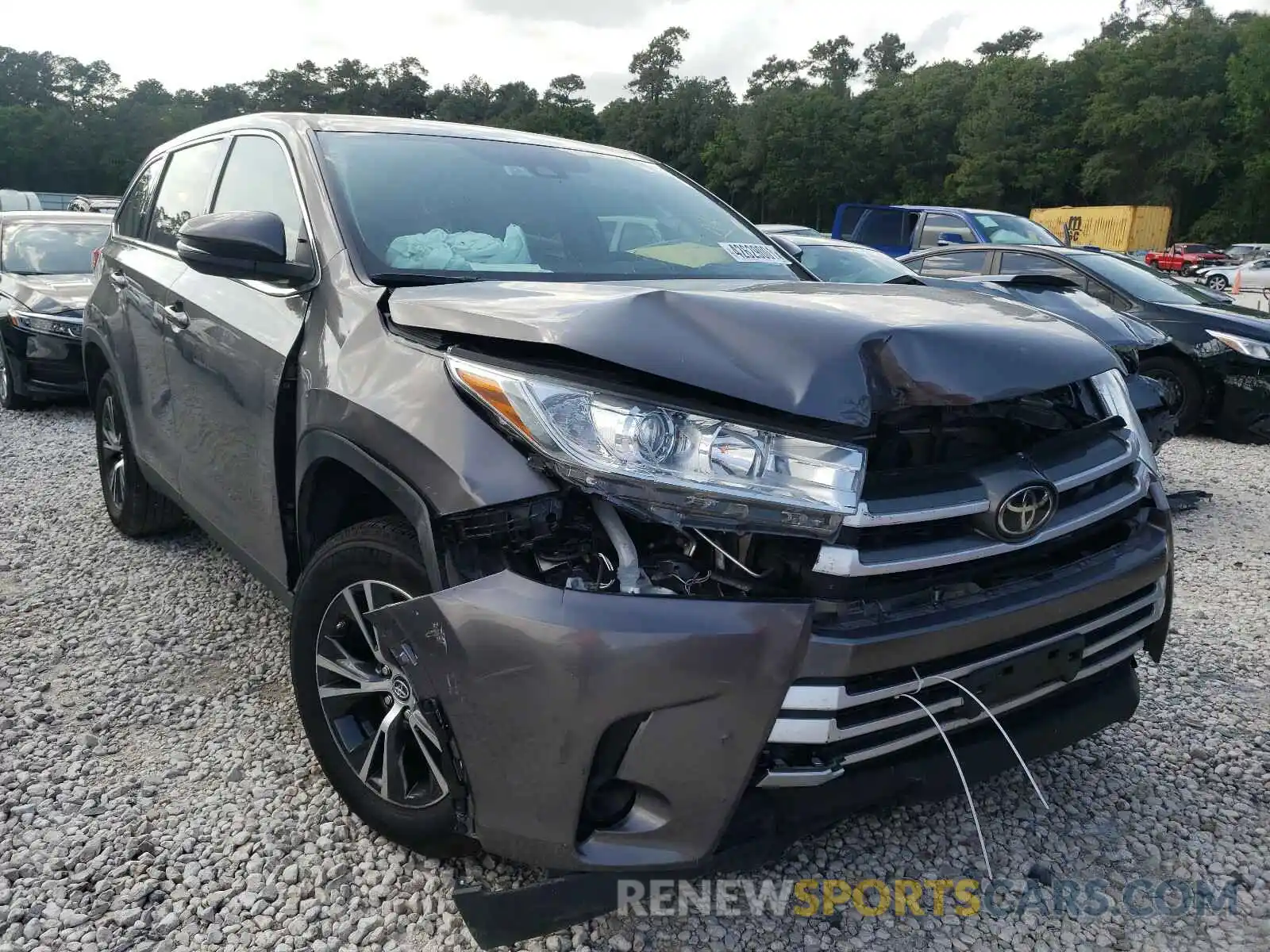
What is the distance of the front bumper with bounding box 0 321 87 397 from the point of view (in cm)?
730

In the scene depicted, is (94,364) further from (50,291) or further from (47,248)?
(47,248)

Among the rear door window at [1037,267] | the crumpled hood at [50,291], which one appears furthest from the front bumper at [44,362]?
the rear door window at [1037,267]

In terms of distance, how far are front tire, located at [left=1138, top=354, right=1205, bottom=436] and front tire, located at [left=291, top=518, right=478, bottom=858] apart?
697 centimetres

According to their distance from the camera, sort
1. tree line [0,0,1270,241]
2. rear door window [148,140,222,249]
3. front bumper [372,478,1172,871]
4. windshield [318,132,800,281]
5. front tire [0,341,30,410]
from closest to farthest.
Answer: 1. front bumper [372,478,1172,871]
2. windshield [318,132,800,281]
3. rear door window [148,140,222,249]
4. front tire [0,341,30,410]
5. tree line [0,0,1270,241]

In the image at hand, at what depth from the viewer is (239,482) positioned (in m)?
2.72

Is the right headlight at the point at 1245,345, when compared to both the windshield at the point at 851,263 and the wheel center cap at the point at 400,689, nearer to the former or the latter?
the windshield at the point at 851,263

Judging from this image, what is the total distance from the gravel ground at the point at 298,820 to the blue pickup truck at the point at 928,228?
9237mm

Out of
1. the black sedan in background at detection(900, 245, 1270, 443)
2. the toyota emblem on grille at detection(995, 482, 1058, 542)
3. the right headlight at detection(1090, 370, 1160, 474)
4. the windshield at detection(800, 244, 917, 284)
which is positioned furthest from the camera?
the black sedan in background at detection(900, 245, 1270, 443)

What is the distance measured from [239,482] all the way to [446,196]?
1041mm

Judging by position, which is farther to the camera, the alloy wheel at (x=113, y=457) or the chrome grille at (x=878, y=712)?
the alloy wheel at (x=113, y=457)

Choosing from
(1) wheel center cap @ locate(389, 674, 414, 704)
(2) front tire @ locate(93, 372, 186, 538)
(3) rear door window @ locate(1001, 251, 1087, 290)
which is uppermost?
(3) rear door window @ locate(1001, 251, 1087, 290)

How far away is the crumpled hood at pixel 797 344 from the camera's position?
5.31 ft

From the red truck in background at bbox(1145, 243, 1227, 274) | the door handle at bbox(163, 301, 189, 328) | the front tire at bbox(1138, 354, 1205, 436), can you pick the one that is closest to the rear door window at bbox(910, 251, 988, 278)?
the front tire at bbox(1138, 354, 1205, 436)

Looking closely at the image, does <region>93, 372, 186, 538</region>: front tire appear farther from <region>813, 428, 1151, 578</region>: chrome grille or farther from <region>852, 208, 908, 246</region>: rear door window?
<region>852, 208, 908, 246</region>: rear door window
